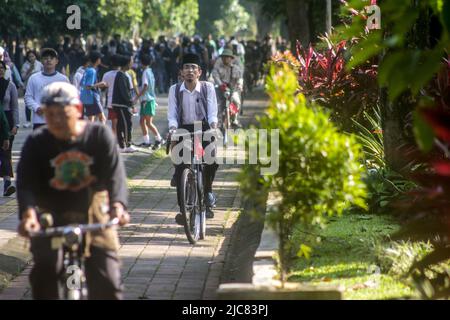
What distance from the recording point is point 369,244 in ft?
33.7

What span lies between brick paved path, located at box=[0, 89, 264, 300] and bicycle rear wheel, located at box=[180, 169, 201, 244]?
121mm

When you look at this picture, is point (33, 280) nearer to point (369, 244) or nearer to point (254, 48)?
point (369, 244)

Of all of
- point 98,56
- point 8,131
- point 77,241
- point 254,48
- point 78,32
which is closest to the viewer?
point 77,241

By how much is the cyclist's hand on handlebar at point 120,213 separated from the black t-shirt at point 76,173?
40mm

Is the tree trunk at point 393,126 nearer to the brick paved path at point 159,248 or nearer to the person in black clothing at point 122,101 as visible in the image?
the brick paved path at point 159,248

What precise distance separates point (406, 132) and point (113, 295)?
6.41 meters

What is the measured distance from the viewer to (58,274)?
6.91 meters

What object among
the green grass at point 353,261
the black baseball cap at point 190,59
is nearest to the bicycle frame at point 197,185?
the black baseball cap at point 190,59

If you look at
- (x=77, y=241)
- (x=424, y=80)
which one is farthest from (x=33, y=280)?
(x=424, y=80)

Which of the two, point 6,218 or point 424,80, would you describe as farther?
point 6,218

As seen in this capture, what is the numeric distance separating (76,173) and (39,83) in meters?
8.48

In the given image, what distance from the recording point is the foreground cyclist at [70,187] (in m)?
6.89

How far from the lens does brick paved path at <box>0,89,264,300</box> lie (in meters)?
9.87

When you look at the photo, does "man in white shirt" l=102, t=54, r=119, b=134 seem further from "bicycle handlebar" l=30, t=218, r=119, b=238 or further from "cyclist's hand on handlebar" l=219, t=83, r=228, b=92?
"bicycle handlebar" l=30, t=218, r=119, b=238
